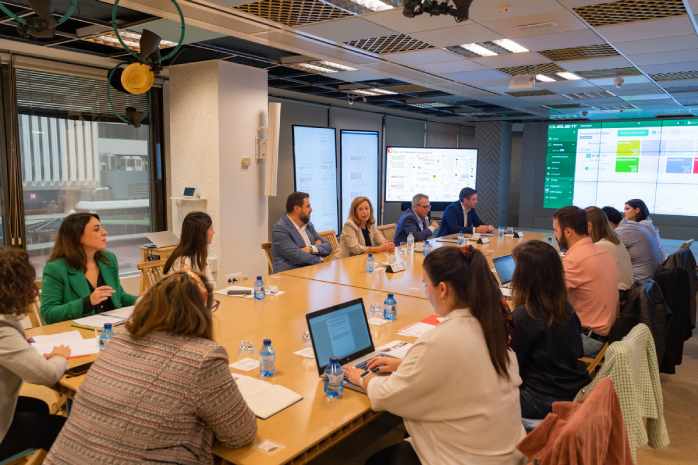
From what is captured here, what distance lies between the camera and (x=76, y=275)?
10.1 feet

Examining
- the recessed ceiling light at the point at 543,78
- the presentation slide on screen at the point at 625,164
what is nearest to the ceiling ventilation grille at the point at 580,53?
the recessed ceiling light at the point at 543,78

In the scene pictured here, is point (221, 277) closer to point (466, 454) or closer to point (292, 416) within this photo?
point (292, 416)

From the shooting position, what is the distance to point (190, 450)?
5.14 ft

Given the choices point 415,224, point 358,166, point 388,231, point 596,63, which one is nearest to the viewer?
point 596,63

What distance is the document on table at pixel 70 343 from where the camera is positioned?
7.95 feet

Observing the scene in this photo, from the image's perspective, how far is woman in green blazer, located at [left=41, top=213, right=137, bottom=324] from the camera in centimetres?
298

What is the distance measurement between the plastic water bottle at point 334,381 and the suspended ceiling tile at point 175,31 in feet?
11.7

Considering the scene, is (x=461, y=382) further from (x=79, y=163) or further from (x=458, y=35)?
(x=79, y=163)

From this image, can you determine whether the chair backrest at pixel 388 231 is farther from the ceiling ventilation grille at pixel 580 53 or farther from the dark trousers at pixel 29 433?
the dark trousers at pixel 29 433

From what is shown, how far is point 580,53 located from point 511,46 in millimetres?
788

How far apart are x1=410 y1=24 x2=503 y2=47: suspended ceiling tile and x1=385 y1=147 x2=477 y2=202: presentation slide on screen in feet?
17.5

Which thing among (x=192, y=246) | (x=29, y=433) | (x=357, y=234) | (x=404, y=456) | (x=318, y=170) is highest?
(x=318, y=170)

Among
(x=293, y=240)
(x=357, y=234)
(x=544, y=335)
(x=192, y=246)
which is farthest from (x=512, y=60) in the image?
(x=544, y=335)

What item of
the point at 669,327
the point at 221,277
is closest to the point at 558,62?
the point at 669,327
